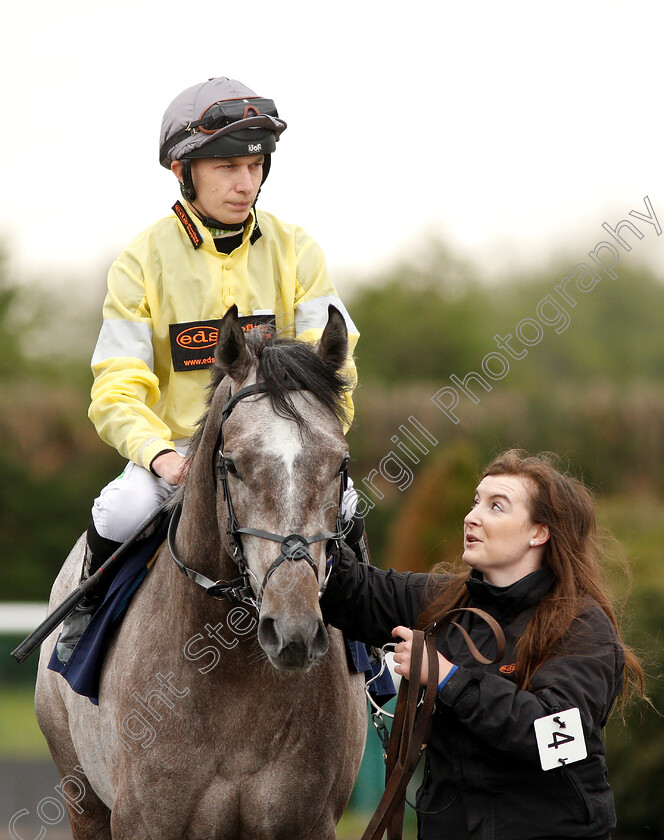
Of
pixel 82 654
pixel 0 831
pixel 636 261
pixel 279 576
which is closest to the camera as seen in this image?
pixel 279 576

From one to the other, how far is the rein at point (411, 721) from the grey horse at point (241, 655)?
9.9 inches

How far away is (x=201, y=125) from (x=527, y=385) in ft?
23.2

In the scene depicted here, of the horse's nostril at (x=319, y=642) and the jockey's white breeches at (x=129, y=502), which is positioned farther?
the jockey's white breeches at (x=129, y=502)

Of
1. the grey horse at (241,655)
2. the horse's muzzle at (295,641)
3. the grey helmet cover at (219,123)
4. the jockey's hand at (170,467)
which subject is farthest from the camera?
the grey helmet cover at (219,123)

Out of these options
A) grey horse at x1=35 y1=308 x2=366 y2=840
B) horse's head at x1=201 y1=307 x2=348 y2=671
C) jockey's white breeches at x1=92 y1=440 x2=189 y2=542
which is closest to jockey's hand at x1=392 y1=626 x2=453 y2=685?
grey horse at x1=35 y1=308 x2=366 y2=840

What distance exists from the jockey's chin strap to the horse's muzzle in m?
0.11

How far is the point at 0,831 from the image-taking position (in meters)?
5.87

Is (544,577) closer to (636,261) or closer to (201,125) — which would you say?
(201,125)

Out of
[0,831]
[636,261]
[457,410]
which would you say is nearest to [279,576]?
[0,831]

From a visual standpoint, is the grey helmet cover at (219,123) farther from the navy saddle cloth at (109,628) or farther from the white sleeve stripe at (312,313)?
the navy saddle cloth at (109,628)

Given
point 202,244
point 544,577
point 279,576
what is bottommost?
point 544,577

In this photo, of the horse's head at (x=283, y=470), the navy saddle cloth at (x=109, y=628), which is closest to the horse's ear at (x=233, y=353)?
the horse's head at (x=283, y=470)

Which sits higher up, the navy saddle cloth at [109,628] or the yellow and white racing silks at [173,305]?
the yellow and white racing silks at [173,305]

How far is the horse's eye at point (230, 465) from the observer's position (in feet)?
7.84
